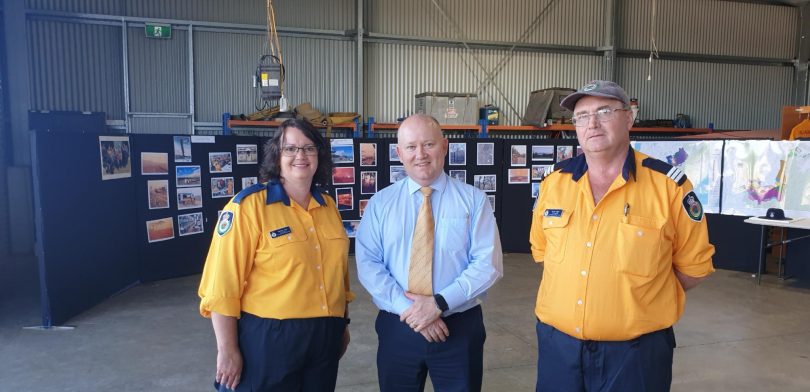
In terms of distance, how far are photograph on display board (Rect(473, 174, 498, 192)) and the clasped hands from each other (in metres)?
6.02

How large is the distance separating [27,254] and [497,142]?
720 cm

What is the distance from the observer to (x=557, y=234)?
6.84ft

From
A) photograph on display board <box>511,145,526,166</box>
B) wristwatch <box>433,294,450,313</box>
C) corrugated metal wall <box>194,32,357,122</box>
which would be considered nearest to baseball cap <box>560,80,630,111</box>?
wristwatch <box>433,294,450,313</box>

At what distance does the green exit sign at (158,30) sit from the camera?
9.27 meters

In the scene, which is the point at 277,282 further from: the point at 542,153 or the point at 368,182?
the point at 542,153

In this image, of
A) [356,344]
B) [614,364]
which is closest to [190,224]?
[356,344]

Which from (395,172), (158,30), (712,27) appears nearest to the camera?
(395,172)

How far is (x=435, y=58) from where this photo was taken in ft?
35.9

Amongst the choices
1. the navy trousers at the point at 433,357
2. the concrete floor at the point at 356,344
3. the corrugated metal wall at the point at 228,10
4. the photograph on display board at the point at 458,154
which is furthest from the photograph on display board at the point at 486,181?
the navy trousers at the point at 433,357

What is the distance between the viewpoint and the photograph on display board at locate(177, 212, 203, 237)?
253 inches

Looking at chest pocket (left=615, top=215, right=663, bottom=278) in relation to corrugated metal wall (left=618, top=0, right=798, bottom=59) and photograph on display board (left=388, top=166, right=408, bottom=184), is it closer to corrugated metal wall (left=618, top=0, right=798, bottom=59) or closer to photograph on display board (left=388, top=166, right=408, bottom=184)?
photograph on display board (left=388, top=166, right=408, bottom=184)

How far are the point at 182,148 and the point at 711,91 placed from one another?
11.2 meters

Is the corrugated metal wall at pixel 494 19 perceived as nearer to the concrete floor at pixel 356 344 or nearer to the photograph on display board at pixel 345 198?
the photograph on display board at pixel 345 198

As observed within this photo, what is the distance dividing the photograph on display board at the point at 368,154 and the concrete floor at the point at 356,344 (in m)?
2.02
